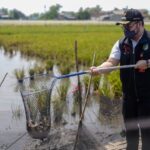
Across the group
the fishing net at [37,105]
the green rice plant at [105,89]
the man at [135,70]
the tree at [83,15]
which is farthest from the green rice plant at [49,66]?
the tree at [83,15]

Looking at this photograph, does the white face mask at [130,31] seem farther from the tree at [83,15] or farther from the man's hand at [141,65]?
the tree at [83,15]

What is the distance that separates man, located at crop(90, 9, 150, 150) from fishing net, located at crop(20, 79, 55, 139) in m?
1.24

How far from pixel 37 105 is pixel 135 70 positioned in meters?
1.92

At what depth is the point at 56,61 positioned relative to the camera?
16.5m

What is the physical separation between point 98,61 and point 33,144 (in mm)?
7578

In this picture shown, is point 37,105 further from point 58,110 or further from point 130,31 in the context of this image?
point 58,110

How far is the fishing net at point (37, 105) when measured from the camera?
5211 mm

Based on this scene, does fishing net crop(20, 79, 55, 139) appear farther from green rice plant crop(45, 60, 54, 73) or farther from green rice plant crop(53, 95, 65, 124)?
green rice plant crop(45, 60, 54, 73)

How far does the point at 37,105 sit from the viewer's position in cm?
554

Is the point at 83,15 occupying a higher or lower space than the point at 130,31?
lower

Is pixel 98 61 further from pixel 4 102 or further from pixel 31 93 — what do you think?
pixel 31 93

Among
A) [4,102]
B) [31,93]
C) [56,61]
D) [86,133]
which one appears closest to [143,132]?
[31,93]

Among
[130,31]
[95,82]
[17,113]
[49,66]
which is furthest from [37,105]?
[49,66]

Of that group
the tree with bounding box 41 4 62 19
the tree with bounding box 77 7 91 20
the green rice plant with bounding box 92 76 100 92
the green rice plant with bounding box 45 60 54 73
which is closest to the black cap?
the green rice plant with bounding box 92 76 100 92
